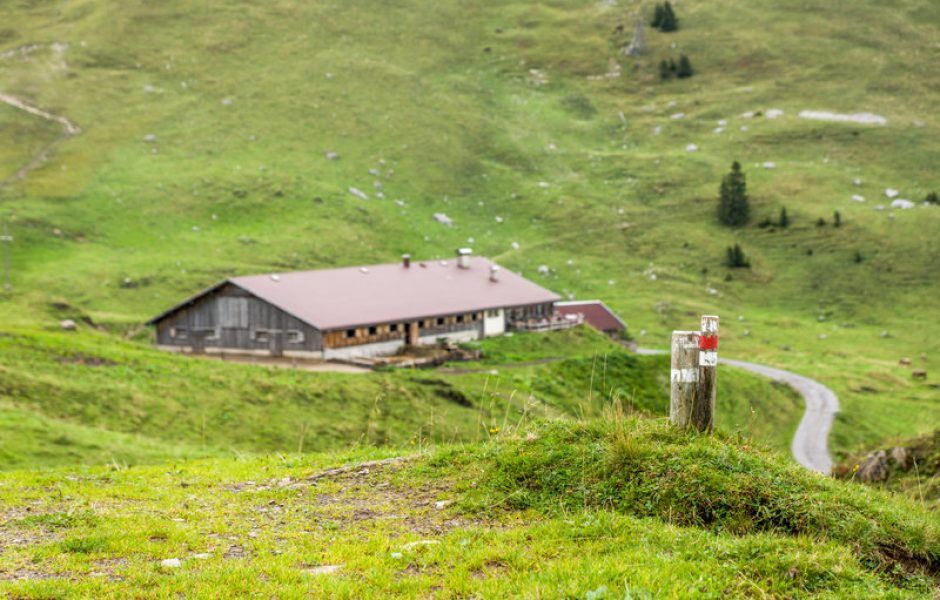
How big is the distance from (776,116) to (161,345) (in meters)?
118

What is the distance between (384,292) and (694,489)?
2616 inches

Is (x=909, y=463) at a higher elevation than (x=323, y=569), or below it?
below

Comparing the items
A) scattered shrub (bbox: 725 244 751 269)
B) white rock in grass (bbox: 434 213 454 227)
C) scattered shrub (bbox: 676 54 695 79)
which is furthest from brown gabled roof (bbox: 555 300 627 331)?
scattered shrub (bbox: 676 54 695 79)

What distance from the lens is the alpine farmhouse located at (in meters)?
69.6

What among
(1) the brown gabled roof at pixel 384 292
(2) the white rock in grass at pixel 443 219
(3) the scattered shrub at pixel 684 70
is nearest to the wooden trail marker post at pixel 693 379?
(1) the brown gabled roof at pixel 384 292

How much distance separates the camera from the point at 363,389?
5306 cm

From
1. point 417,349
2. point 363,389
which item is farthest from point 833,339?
point 363,389

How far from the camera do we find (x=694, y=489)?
11711 mm

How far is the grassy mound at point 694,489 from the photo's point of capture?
11.0 metres

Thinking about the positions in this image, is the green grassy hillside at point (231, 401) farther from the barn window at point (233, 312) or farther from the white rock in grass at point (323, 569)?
the white rock in grass at point (323, 569)

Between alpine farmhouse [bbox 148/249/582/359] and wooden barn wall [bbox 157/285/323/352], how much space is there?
0.08 meters

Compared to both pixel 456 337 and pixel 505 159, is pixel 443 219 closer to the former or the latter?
pixel 505 159

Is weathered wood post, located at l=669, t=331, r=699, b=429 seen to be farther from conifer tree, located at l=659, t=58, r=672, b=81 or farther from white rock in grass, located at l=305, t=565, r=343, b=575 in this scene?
conifer tree, located at l=659, t=58, r=672, b=81

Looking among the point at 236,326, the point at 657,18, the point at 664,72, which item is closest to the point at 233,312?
the point at 236,326
